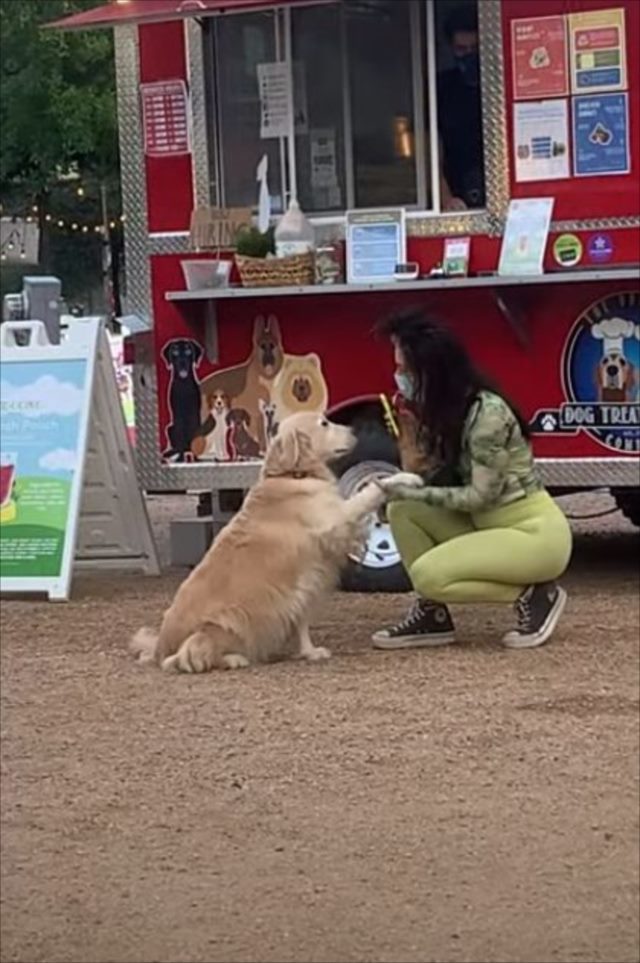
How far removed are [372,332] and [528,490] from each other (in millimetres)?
1622

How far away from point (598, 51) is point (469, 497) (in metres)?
2.32

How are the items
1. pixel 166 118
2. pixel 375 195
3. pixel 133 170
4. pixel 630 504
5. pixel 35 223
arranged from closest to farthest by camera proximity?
1. pixel 375 195
2. pixel 166 118
3. pixel 133 170
4. pixel 630 504
5. pixel 35 223

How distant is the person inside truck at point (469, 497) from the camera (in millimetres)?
7656

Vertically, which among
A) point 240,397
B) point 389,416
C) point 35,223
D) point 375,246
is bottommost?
point 389,416

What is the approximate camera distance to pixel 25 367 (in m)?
10.1

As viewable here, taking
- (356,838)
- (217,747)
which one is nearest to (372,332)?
(217,747)

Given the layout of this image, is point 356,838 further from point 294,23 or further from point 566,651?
point 294,23

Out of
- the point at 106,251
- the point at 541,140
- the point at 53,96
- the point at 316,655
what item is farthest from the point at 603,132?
the point at 106,251

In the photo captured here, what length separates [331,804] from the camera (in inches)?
223

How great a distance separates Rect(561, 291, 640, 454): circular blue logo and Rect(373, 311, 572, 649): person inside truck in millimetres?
1066

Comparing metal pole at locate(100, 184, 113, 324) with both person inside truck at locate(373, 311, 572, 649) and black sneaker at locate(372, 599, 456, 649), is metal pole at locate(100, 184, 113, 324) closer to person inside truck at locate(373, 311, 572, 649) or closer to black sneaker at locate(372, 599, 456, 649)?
black sneaker at locate(372, 599, 456, 649)

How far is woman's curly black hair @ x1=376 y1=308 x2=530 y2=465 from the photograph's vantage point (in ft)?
25.1

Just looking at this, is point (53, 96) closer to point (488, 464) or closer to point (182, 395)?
point (182, 395)

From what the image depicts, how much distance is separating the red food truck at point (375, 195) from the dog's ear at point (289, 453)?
120 centimetres
